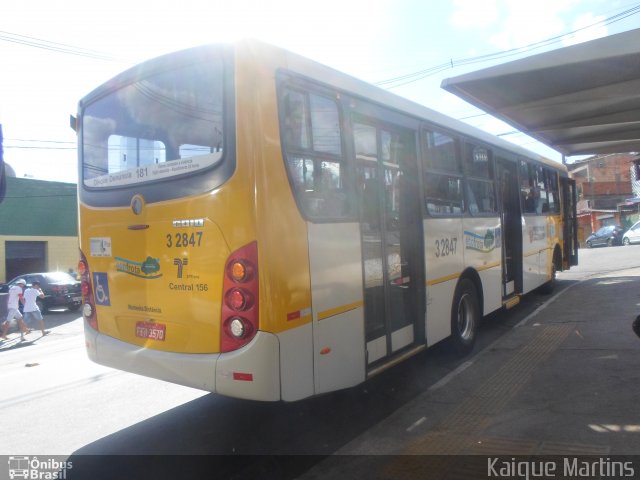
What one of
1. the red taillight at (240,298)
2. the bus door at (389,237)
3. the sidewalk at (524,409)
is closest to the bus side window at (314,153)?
the bus door at (389,237)

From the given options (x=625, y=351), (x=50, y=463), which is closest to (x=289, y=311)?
(x=50, y=463)

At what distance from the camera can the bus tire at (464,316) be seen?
6.62 m

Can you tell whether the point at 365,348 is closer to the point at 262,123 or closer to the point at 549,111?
the point at 262,123

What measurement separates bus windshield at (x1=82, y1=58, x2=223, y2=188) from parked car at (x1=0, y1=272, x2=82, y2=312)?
14.2m

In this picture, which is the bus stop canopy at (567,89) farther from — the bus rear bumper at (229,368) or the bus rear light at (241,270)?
the bus rear bumper at (229,368)

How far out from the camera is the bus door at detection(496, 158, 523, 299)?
347 inches

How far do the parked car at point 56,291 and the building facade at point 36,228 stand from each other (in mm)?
9299

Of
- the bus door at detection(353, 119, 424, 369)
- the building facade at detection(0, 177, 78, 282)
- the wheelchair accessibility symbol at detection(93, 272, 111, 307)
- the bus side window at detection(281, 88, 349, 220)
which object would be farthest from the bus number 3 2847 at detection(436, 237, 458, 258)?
the building facade at detection(0, 177, 78, 282)

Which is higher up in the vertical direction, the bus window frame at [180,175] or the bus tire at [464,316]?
the bus window frame at [180,175]

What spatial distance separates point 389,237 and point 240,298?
213cm

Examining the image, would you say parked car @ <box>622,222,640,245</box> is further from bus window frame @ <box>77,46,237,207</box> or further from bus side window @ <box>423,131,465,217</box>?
bus window frame @ <box>77,46,237,207</box>

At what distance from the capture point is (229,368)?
3.75 metres

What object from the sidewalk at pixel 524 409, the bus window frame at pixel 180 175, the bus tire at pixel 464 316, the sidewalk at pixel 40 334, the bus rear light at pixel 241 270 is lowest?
the sidewalk at pixel 40 334

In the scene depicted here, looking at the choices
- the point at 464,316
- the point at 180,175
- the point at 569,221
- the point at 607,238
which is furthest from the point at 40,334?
the point at 607,238
